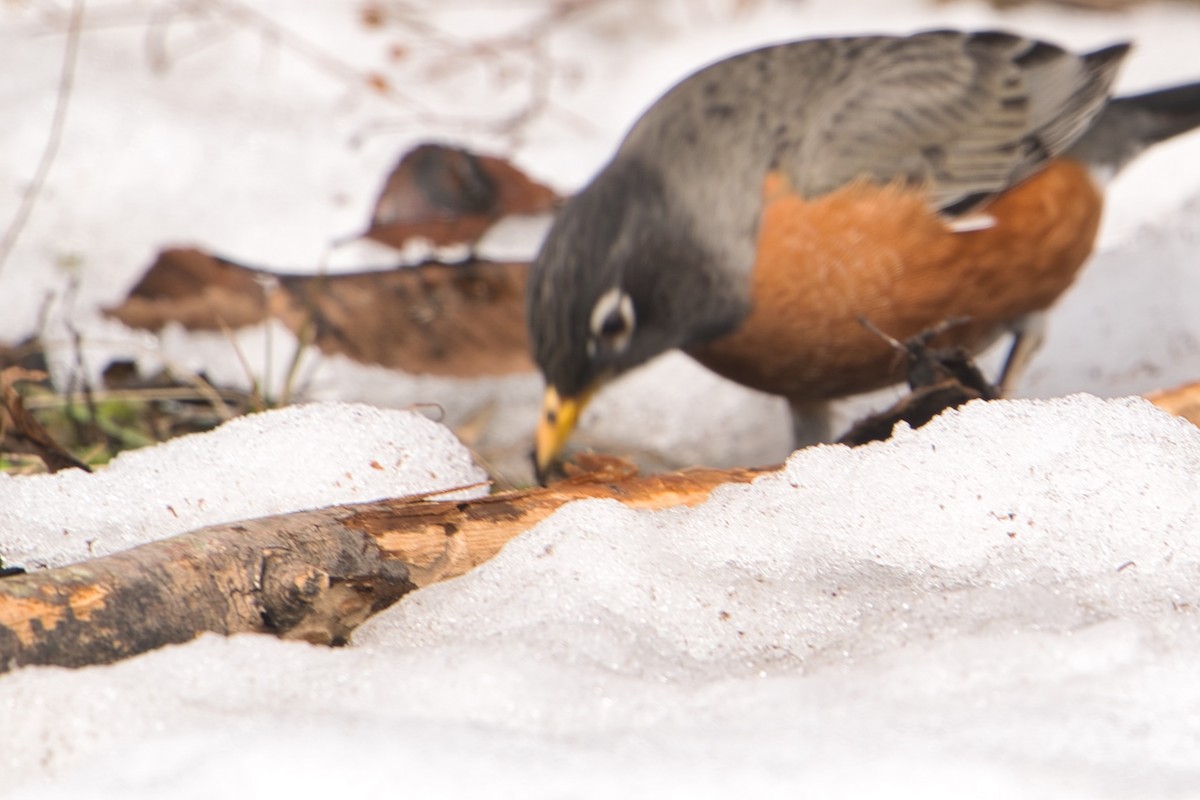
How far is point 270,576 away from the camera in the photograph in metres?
1.87

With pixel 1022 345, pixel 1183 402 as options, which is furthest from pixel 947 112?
pixel 1183 402

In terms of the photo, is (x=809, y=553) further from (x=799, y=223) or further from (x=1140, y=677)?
(x=799, y=223)

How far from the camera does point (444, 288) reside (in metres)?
4.05

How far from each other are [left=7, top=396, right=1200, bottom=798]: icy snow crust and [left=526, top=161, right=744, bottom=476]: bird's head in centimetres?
141

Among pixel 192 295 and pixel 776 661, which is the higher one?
pixel 776 661

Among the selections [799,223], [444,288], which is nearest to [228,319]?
[444,288]

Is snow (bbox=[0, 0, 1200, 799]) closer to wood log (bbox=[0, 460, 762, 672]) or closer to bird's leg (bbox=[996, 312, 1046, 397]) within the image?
wood log (bbox=[0, 460, 762, 672])

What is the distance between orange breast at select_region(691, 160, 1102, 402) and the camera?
11.7ft

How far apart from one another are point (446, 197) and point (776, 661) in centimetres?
304

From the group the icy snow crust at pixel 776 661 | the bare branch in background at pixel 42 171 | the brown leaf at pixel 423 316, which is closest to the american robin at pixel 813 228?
the brown leaf at pixel 423 316

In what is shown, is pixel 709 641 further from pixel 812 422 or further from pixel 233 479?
pixel 812 422

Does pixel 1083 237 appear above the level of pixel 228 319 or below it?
above

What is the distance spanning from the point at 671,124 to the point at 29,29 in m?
3.07

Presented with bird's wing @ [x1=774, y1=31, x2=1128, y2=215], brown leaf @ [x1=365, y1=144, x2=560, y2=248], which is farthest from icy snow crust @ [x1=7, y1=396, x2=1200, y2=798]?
brown leaf @ [x1=365, y1=144, x2=560, y2=248]
